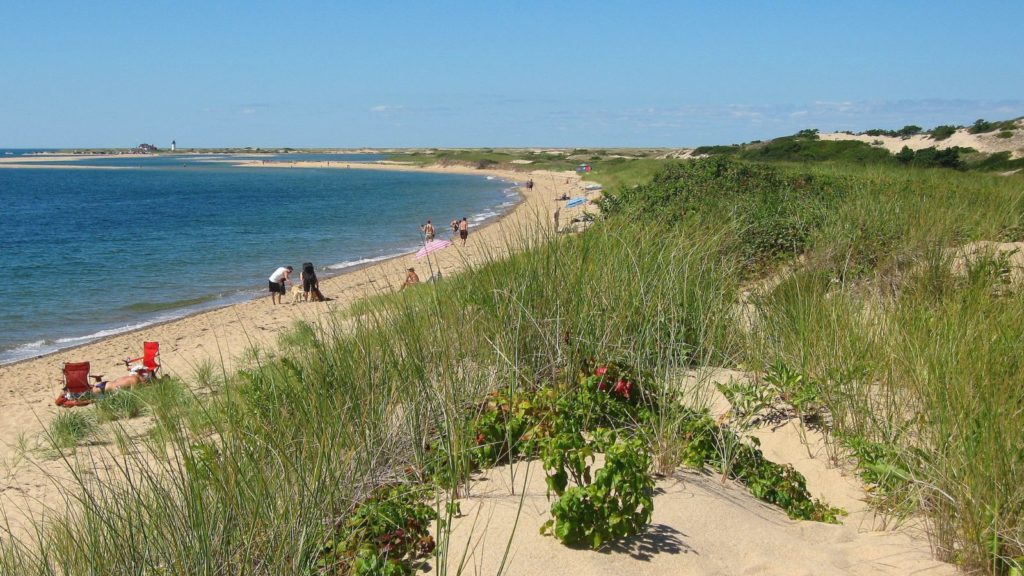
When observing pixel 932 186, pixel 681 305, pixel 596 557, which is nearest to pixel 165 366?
pixel 681 305

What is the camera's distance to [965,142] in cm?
3122

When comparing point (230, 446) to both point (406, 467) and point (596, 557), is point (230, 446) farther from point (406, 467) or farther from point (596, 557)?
point (596, 557)

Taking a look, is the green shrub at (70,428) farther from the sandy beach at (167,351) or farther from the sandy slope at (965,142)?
the sandy slope at (965,142)

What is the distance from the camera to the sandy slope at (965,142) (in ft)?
92.1

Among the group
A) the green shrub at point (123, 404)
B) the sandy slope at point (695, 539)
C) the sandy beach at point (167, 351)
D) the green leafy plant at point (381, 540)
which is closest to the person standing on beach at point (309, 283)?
the sandy beach at point (167, 351)

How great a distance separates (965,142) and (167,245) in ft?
105

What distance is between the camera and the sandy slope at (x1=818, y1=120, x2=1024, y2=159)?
1105 inches

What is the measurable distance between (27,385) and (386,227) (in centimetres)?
2526

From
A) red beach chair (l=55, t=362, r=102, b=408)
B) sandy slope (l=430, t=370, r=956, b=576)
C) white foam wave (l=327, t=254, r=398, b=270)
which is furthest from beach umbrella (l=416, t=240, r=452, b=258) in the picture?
white foam wave (l=327, t=254, r=398, b=270)

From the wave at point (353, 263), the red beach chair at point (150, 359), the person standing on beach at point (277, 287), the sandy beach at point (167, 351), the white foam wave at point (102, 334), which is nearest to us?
the sandy beach at point (167, 351)

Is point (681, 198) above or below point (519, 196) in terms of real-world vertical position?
above

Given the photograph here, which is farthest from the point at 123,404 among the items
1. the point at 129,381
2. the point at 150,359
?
the point at 150,359

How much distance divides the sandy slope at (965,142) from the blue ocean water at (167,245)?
1884cm

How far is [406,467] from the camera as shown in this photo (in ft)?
11.6
